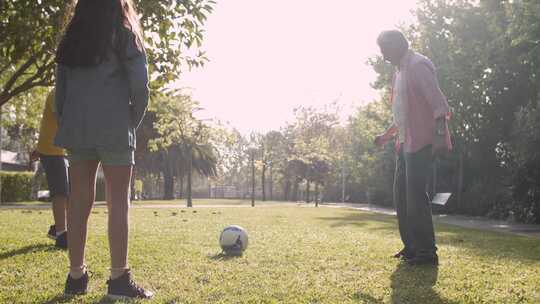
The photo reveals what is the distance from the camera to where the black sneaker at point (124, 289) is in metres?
3.30

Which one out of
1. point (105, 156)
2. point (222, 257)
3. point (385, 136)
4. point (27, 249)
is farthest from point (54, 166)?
point (385, 136)

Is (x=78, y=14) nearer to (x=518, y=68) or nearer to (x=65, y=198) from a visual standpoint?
(x=65, y=198)

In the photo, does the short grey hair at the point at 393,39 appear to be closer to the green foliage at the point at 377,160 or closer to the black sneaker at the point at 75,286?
the black sneaker at the point at 75,286

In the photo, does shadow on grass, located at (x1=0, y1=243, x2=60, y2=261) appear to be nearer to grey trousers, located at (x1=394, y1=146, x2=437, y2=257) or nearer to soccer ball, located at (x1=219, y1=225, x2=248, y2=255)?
soccer ball, located at (x1=219, y1=225, x2=248, y2=255)

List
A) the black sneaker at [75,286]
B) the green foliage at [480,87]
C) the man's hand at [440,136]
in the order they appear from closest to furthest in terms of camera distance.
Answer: the black sneaker at [75,286] < the man's hand at [440,136] < the green foliage at [480,87]

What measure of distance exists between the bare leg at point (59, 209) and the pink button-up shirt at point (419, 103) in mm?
3881

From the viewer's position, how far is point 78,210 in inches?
136

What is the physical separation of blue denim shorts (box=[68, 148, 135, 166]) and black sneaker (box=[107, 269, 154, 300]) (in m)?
0.73

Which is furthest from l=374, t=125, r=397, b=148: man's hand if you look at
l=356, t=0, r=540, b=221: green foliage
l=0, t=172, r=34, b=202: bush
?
l=0, t=172, r=34, b=202: bush

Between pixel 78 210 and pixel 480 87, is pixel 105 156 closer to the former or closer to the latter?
pixel 78 210

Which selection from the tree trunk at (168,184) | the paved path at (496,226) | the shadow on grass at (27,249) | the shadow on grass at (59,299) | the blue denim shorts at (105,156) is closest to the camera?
the shadow on grass at (59,299)

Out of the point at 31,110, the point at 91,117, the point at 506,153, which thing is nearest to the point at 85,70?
the point at 91,117

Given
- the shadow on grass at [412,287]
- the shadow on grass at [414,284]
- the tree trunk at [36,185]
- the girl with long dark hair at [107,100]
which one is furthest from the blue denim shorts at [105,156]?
the tree trunk at [36,185]

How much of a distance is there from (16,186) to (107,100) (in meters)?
30.9
